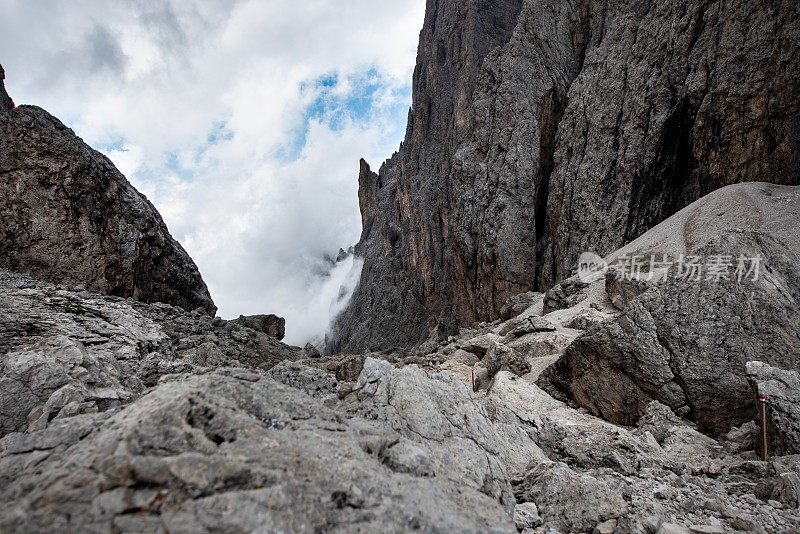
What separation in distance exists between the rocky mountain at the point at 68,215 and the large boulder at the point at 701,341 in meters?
19.5

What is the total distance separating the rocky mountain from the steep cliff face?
1211 inches

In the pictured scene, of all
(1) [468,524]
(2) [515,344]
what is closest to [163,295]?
(2) [515,344]

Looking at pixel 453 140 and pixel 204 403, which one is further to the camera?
pixel 453 140

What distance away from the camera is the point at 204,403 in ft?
11.1

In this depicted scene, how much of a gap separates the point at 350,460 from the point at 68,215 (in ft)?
66.7

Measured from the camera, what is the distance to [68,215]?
17422 millimetres

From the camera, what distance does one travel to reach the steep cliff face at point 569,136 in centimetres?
2467

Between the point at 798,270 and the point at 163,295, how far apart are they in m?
24.4

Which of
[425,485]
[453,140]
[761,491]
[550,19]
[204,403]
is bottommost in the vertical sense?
[761,491]

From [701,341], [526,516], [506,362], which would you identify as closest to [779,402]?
[701,341]

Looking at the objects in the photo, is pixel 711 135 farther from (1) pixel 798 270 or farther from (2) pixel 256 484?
(2) pixel 256 484

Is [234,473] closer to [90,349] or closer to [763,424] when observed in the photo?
[763,424]

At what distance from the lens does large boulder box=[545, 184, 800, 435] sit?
733 cm

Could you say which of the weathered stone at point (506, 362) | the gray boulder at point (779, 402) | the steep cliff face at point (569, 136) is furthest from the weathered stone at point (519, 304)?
the gray boulder at point (779, 402)
